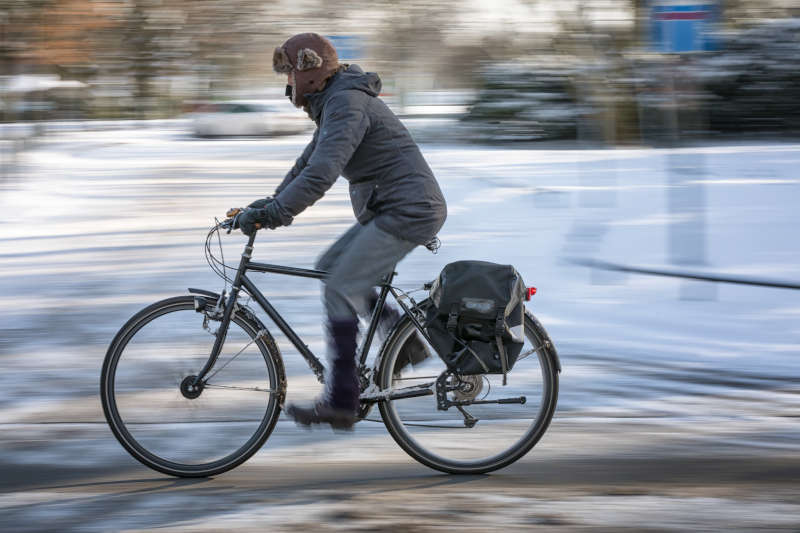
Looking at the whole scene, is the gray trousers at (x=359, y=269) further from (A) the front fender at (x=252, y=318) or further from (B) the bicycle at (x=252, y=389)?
(A) the front fender at (x=252, y=318)

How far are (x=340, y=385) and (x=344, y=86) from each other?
3.91 ft

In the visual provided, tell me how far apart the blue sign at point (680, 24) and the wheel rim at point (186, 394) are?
4.90 metres

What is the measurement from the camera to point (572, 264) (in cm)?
950

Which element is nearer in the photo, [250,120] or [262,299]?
[262,299]

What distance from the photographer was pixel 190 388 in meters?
4.37

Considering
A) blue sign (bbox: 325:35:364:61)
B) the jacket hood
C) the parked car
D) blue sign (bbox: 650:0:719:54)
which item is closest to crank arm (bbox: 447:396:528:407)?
the jacket hood

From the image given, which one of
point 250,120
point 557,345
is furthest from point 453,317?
point 250,120

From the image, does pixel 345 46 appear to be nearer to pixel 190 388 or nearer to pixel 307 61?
pixel 307 61

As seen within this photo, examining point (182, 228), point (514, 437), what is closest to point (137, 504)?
point (514, 437)

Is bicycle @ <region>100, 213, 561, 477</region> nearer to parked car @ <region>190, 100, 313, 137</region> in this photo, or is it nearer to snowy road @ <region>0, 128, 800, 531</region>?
snowy road @ <region>0, 128, 800, 531</region>

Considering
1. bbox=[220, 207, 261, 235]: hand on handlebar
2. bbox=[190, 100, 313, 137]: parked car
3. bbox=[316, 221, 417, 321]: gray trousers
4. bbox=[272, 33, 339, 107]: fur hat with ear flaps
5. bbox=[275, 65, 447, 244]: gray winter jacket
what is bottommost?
bbox=[316, 221, 417, 321]: gray trousers

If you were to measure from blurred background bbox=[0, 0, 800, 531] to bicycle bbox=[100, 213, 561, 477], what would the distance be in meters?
0.14

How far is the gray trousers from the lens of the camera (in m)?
4.20

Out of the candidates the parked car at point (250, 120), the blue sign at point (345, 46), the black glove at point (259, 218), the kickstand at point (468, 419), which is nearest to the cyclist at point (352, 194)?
the black glove at point (259, 218)
